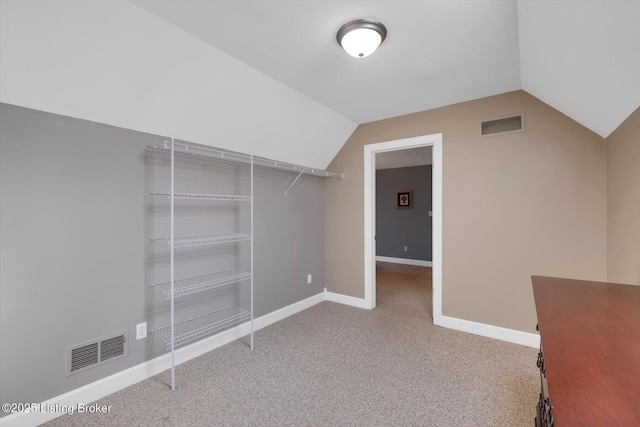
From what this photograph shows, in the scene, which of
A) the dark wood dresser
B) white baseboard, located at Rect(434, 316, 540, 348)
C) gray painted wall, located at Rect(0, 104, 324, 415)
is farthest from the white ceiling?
white baseboard, located at Rect(434, 316, 540, 348)

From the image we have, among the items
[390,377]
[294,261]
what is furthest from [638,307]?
[294,261]

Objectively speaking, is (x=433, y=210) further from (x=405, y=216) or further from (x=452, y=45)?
(x=405, y=216)

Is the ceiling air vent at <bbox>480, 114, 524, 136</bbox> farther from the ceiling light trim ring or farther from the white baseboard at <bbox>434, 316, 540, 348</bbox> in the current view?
the white baseboard at <bbox>434, 316, 540, 348</bbox>

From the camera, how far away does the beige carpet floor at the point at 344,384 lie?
1765 millimetres

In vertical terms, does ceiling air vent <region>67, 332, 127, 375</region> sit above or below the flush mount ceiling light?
below

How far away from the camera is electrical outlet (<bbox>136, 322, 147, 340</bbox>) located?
84.9 inches

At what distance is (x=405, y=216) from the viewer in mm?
7031

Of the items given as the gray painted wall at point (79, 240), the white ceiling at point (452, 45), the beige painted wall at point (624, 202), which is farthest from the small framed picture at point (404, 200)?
the gray painted wall at point (79, 240)

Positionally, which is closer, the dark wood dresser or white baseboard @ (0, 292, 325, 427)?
the dark wood dresser

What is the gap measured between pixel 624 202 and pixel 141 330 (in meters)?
3.65

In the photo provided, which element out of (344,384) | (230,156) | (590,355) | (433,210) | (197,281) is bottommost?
(344,384)

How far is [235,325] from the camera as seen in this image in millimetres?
2824

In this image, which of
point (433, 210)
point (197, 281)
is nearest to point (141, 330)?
point (197, 281)

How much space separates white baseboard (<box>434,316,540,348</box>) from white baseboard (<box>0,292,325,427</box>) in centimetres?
200
